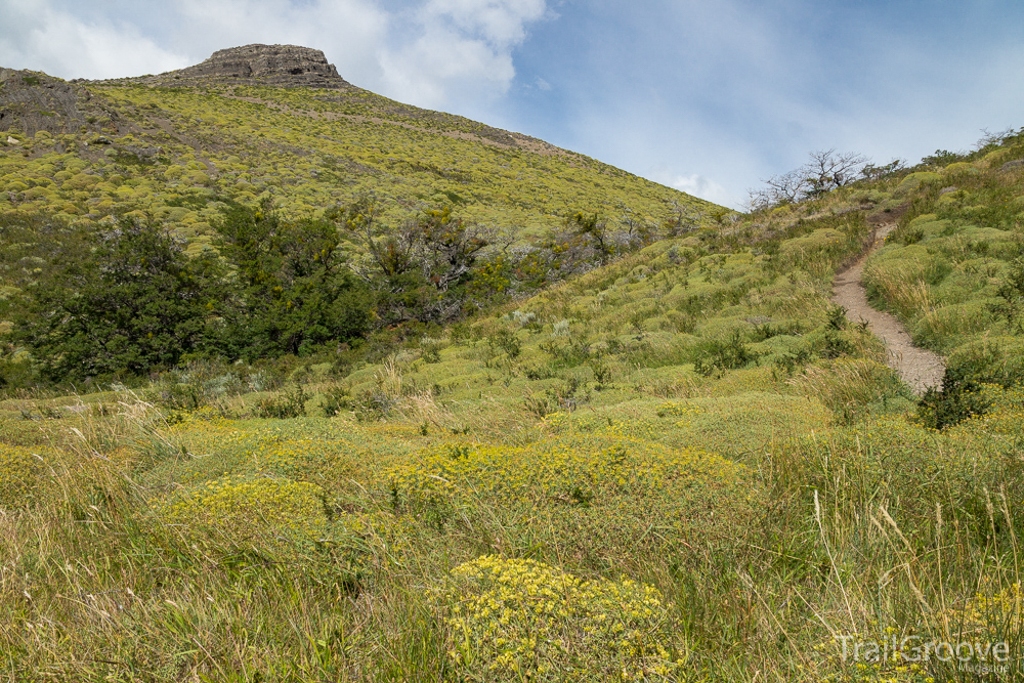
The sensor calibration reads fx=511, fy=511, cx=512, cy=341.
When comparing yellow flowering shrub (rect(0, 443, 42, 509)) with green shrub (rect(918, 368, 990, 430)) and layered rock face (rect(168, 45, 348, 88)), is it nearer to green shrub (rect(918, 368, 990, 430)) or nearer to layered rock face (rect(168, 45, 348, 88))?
green shrub (rect(918, 368, 990, 430))

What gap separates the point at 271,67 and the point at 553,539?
8091 cm

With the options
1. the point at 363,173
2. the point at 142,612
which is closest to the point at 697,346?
the point at 142,612

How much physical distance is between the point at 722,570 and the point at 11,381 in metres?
16.3

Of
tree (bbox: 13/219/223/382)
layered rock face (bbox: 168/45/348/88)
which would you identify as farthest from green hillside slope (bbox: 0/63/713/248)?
layered rock face (bbox: 168/45/348/88)

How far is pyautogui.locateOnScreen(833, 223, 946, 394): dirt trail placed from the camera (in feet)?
21.0

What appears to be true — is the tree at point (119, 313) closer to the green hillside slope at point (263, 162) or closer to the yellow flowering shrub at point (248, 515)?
the green hillside slope at point (263, 162)

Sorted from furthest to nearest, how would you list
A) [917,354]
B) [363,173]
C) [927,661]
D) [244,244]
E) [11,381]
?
1. [363,173]
2. [244,244]
3. [11,381]
4. [917,354]
5. [927,661]

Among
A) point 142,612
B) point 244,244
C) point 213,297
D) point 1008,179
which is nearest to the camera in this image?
point 142,612

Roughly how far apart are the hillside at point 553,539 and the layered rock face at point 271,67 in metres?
70.2

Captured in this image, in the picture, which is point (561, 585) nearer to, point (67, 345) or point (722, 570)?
point (722, 570)

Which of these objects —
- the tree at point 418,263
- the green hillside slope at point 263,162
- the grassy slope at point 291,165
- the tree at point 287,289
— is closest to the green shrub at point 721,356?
the tree at point 418,263

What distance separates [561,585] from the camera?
2.17 meters

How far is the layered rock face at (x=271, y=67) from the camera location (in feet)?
208

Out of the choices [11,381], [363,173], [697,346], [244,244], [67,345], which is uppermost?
[363,173]
